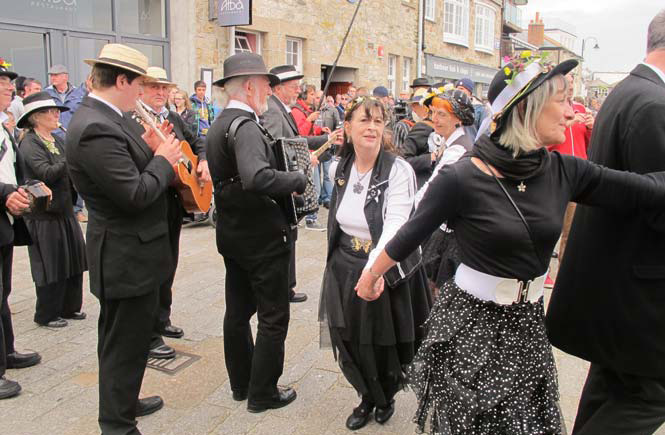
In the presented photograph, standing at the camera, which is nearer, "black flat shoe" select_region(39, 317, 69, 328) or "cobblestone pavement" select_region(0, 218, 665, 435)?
"cobblestone pavement" select_region(0, 218, 665, 435)

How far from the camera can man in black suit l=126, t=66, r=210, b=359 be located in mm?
4133

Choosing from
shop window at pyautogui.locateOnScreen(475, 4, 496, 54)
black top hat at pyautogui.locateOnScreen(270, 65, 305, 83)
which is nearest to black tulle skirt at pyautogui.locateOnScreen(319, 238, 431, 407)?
black top hat at pyautogui.locateOnScreen(270, 65, 305, 83)

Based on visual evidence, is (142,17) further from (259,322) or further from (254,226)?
(259,322)

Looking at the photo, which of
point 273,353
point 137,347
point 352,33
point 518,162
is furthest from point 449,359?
point 352,33

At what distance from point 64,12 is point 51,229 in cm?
733

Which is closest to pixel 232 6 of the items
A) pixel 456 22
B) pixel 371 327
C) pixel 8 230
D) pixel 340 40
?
pixel 340 40

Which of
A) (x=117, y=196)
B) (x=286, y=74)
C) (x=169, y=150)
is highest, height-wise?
(x=286, y=74)

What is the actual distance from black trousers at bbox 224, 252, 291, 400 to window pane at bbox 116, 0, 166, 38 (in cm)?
953

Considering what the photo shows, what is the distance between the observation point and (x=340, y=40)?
630 inches

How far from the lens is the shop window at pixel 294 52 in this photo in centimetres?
1483

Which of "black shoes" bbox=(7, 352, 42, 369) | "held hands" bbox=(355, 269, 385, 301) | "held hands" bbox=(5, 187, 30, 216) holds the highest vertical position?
"held hands" bbox=(5, 187, 30, 216)

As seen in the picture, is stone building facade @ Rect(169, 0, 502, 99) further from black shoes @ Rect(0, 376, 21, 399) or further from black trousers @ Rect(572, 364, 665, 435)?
black trousers @ Rect(572, 364, 665, 435)

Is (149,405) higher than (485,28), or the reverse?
(485,28)

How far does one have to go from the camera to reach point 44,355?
4.18 meters
